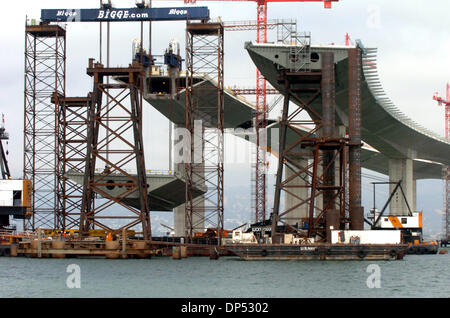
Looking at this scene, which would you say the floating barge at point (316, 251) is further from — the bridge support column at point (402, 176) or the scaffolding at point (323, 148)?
the bridge support column at point (402, 176)

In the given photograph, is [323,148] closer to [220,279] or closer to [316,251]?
[316,251]

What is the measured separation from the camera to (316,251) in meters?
76.9

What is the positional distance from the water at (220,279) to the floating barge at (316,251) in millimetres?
1136

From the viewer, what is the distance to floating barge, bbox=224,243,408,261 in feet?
251

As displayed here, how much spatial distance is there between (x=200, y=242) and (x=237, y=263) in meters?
18.3

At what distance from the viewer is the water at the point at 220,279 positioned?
170 feet

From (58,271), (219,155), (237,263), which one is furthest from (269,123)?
(58,271)

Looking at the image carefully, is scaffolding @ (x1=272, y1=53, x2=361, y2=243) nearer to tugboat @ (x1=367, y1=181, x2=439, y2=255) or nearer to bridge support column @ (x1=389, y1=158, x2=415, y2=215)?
tugboat @ (x1=367, y1=181, x2=439, y2=255)

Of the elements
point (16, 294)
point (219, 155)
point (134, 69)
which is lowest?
point (16, 294)

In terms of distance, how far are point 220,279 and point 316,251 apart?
724 inches

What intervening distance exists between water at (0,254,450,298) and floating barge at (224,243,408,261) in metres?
1.14

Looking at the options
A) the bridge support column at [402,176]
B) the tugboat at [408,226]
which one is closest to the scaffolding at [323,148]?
the tugboat at [408,226]
